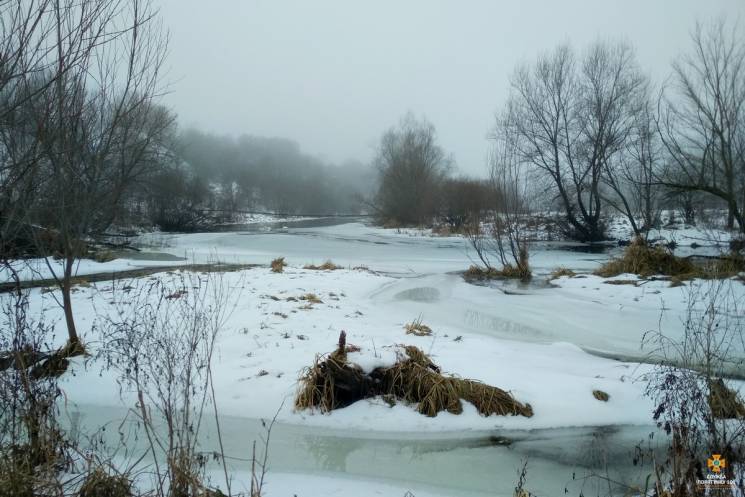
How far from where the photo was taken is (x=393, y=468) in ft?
12.0

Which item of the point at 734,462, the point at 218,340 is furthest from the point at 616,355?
the point at 218,340

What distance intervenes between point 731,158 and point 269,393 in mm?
14274

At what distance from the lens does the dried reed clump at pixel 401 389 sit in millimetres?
4535

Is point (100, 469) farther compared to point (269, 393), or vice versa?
point (269, 393)

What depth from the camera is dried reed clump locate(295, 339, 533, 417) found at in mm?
4535

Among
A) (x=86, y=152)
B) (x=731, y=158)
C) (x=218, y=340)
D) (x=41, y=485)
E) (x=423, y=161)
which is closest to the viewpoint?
(x=41, y=485)

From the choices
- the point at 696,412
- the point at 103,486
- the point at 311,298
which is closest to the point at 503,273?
the point at 311,298

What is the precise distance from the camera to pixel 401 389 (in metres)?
4.75

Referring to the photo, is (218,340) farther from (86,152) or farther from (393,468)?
(393,468)

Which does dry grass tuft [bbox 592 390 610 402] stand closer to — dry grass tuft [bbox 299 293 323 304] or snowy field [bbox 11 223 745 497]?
snowy field [bbox 11 223 745 497]

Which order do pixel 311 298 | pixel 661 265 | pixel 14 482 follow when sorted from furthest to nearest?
pixel 661 265, pixel 311 298, pixel 14 482

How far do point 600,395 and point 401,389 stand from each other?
2.16m
